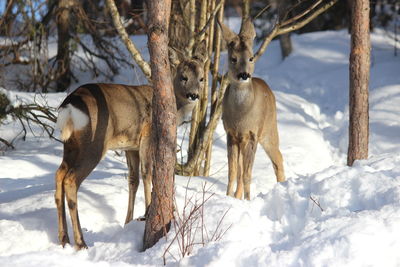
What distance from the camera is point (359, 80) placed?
746 centimetres

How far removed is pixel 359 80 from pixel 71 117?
3.42 meters

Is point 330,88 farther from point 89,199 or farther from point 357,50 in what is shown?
point 89,199

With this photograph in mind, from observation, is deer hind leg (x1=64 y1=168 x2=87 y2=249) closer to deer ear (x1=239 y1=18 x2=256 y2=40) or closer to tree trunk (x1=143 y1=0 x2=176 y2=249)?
tree trunk (x1=143 y1=0 x2=176 y2=249)

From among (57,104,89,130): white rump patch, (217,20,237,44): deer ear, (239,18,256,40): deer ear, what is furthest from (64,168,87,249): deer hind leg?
(239,18,256,40): deer ear

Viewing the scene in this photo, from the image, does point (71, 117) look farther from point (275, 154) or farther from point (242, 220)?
point (275, 154)

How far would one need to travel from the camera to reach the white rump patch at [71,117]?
5.88 m

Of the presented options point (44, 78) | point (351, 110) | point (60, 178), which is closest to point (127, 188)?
point (60, 178)

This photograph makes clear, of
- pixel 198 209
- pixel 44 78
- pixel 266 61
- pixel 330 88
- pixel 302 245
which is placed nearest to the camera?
pixel 302 245

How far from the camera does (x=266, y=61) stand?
1573cm

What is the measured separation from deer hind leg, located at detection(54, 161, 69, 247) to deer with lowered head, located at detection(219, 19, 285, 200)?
2.43 m

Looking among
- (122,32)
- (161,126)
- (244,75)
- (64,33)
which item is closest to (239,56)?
(244,75)

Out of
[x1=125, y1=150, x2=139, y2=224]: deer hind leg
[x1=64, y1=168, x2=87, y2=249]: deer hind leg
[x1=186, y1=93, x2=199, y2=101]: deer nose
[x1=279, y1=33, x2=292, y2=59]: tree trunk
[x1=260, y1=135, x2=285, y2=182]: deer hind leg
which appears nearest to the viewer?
[x1=64, y1=168, x2=87, y2=249]: deer hind leg

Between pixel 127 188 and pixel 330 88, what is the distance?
7490 millimetres

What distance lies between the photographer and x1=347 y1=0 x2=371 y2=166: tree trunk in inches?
294
